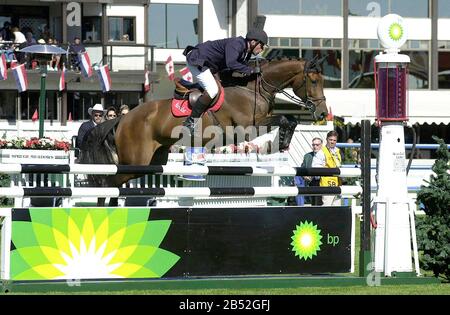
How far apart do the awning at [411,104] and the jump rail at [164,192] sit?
2453cm

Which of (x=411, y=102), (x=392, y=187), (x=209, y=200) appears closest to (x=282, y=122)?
(x=392, y=187)

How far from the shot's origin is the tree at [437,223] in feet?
27.7

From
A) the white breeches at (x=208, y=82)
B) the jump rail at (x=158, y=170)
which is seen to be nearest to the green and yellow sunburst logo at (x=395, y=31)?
the jump rail at (x=158, y=170)

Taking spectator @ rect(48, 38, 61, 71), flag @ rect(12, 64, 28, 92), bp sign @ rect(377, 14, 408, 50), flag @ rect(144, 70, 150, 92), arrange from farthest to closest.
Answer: flag @ rect(144, 70, 150, 92) → spectator @ rect(48, 38, 61, 71) → flag @ rect(12, 64, 28, 92) → bp sign @ rect(377, 14, 408, 50)

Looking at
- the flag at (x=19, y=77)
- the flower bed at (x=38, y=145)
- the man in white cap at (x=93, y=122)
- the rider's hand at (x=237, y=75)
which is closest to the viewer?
the rider's hand at (x=237, y=75)

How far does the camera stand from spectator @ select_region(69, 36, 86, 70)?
95.7ft

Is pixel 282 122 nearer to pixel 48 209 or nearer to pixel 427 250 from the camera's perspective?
pixel 427 250

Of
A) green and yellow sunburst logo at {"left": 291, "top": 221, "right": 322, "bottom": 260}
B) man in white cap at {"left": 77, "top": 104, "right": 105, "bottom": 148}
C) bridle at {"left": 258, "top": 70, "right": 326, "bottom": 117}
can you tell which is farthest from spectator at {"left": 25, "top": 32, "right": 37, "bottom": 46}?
green and yellow sunburst logo at {"left": 291, "top": 221, "right": 322, "bottom": 260}

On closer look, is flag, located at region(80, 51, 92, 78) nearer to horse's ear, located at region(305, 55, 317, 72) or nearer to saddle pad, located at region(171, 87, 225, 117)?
saddle pad, located at region(171, 87, 225, 117)

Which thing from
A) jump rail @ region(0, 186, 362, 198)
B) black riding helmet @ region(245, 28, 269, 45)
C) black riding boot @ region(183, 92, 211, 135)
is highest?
black riding helmet @ region(245, 28, 269, 45)

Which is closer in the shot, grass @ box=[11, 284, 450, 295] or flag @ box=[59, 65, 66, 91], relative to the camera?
grass @ box=[11, 284, 450, 295]

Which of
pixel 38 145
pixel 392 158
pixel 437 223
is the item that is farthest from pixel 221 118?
pixel 38 145

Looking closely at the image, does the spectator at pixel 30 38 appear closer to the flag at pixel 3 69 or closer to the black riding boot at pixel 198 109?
the flag at pixel 3 69

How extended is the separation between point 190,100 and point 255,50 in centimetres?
92
